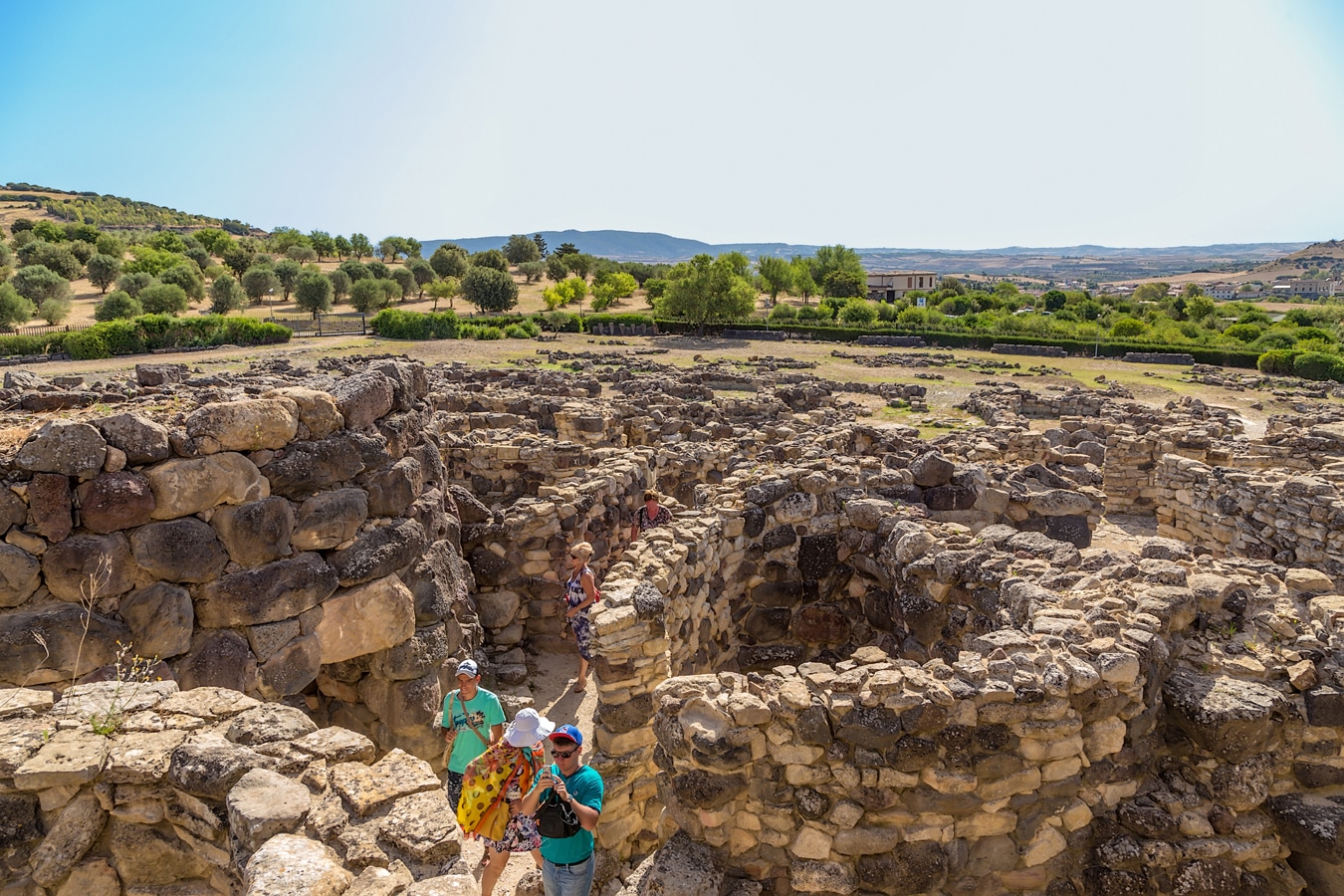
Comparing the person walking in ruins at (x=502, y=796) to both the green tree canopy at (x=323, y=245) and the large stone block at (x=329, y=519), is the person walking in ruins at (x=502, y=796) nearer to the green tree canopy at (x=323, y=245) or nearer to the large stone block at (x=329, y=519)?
the large stone block at (x=329, y=519)

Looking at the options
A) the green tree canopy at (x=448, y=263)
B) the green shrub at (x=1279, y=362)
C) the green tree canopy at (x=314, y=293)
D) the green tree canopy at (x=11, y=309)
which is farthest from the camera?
the green tree canopy at (x=448, y=263)

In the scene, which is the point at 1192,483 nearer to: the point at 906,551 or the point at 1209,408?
the point at 906,551

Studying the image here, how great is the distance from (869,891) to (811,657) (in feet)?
13.3

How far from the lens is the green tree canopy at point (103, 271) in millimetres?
74125

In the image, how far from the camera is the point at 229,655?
682 centimetres

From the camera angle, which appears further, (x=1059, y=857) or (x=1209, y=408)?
(x=1209, y=408)

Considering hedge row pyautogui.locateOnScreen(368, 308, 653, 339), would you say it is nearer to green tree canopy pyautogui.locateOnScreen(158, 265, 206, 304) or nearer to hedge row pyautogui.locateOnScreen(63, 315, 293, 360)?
hedge row pyautogui.locateOnScreen(63, 315, 293, 360)

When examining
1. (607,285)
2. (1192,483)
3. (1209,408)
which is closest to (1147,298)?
(607,285)

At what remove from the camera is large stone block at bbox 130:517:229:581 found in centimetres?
645

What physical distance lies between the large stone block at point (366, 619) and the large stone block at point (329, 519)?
0.56 metres

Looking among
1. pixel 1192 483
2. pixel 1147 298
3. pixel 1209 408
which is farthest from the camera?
pixel 1147 298

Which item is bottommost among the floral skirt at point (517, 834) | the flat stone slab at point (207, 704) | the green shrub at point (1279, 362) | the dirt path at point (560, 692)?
the dirt path at point (560, 692)

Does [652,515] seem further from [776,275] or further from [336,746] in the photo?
[776,275]

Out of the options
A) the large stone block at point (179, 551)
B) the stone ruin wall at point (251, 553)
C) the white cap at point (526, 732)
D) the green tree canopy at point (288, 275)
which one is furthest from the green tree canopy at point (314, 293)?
the white cap at point (526, 732)
